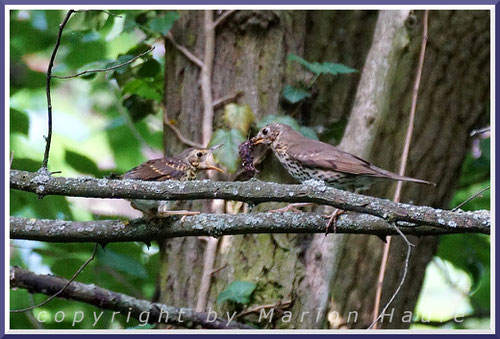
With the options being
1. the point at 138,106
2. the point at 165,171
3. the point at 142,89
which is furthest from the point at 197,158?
the point at 138,106

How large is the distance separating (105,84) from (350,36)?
1480 millimetres

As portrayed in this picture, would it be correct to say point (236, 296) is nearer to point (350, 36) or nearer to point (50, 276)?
point (50, 276)

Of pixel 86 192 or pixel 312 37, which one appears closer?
pixel 86 192

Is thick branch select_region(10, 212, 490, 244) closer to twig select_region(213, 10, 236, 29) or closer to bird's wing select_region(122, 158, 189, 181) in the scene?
bird's wing select_region(122, 158, 189, 181)

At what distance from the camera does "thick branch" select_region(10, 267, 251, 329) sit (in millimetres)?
2639

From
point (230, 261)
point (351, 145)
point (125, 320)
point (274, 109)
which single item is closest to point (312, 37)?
point (274, 109)

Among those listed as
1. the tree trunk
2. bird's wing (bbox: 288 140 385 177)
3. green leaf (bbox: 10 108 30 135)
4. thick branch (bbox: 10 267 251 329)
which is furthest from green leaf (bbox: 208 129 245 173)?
green leaf (bbox: 10 108 30 135)

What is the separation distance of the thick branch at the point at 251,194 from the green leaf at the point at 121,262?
1126 millimetres

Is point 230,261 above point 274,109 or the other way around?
the other way around

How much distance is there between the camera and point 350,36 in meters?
3.59

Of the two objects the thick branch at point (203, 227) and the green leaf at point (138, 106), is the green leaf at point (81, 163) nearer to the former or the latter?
the green leaf at point (138, 106)

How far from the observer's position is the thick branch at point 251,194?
2.05 meters

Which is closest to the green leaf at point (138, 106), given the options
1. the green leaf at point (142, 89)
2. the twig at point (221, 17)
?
the green leaf at point (142, 89)

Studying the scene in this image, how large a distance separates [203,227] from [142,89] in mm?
1522
